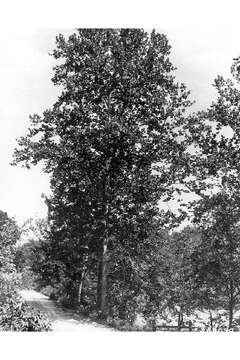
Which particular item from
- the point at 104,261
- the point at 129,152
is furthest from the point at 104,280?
the point at 129,152

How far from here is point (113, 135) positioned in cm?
2512

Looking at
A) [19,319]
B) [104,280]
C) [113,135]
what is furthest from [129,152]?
[19,319]

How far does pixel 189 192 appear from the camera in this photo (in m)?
26.0

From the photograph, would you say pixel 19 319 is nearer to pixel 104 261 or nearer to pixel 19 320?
pixel 19 320

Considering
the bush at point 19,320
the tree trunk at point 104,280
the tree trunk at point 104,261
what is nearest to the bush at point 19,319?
the bush at point 19,320

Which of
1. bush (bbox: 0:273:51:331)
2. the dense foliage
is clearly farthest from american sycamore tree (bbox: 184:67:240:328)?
bush (bbox: 0:273:51:331)

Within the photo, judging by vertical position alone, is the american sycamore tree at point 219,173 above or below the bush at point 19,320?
above

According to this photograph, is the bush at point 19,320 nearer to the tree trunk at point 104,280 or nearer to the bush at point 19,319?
the bush at point 19,319

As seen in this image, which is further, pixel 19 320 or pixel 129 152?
pixel 129 152

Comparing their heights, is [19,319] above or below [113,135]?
below

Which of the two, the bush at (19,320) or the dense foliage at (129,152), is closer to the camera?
the bush at (19,320)

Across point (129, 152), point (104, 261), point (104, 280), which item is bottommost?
point (104, 280)

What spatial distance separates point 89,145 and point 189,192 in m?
6.57

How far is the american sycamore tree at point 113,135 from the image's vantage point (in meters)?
25.6
